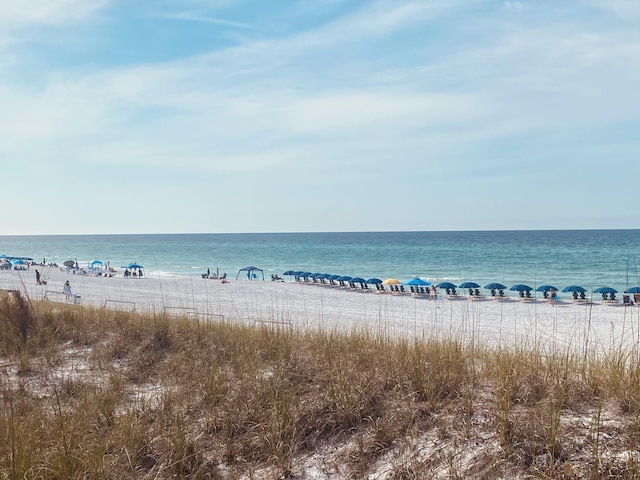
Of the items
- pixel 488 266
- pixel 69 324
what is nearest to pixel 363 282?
pixel 488 266

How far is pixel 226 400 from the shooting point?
15.3ft

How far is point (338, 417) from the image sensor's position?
421 cm

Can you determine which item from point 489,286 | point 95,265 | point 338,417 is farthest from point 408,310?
point 95,265

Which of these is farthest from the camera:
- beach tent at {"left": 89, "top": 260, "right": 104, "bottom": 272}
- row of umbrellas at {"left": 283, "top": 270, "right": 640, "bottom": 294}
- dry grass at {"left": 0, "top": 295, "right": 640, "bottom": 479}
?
beach tent at {"left": 89, "top": 260, "right": 104, "bottom": 272}

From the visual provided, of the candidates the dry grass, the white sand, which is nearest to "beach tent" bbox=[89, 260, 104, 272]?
the white sand

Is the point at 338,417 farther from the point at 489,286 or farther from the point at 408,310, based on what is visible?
the point at 489,286

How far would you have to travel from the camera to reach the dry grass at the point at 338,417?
346 cm

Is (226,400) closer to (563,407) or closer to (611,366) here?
(563,407)

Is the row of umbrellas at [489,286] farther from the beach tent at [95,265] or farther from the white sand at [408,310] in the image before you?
the beach tent at [95,265]

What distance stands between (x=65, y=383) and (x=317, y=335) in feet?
9.17

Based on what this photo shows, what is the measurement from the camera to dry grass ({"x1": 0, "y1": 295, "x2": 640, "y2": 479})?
3.46 metres

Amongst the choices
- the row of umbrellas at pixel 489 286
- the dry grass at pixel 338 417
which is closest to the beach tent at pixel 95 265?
the row of umbrellas at pixel 489 286

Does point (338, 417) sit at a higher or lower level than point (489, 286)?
higher

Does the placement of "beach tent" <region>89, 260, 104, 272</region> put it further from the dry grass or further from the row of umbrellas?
the dry grass
